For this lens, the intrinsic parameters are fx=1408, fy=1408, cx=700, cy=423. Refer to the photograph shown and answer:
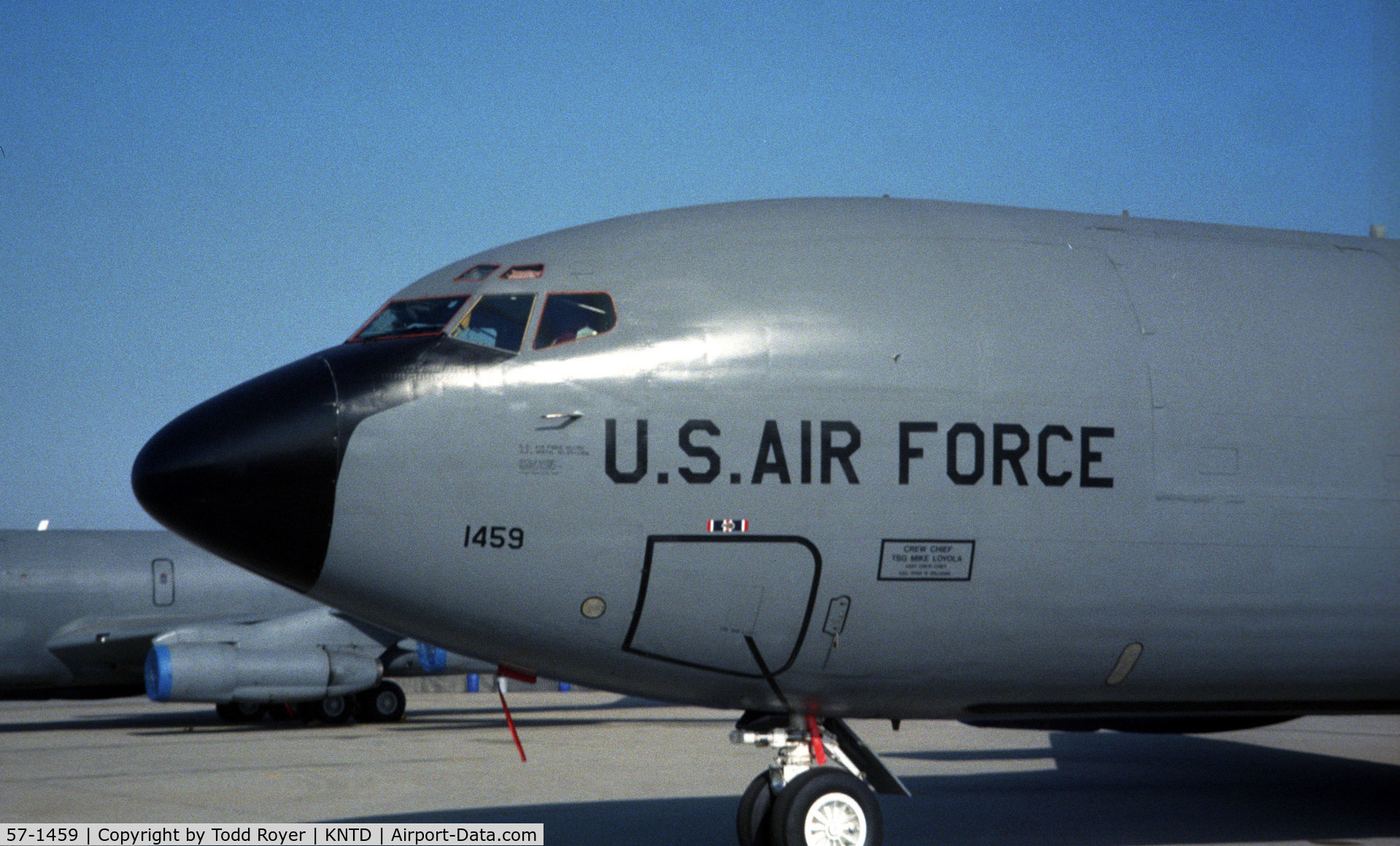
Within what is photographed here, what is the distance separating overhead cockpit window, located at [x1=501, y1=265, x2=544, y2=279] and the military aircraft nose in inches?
50.3

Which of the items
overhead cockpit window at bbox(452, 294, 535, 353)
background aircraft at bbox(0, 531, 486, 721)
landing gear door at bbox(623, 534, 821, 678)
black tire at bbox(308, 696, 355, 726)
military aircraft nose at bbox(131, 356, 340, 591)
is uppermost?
background aircraft at bbox(0, 531, 486, 721)

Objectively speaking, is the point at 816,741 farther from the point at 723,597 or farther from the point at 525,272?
the point at 525,272

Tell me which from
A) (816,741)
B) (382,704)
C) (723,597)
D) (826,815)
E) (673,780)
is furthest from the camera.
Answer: (382,704)

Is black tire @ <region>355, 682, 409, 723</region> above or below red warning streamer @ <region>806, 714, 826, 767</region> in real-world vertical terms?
above

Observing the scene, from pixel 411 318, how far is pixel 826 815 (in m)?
3.62

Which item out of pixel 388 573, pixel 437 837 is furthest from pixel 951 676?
pixel 437 837

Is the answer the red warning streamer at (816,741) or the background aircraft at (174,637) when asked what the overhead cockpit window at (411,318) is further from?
the background aircraft at (174,637)

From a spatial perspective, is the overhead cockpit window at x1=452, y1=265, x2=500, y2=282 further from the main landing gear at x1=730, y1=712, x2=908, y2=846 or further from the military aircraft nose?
the main landing gear at x1=730, y1=712, x2=908, y2=846

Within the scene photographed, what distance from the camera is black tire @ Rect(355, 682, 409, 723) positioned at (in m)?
24.8

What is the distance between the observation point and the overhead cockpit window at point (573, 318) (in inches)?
305

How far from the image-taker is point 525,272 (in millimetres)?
8094

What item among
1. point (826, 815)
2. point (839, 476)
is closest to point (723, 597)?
point (839, 476)

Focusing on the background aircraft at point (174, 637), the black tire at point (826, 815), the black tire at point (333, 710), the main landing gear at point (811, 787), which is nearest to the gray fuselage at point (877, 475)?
the main landing gear at point (811, 787)

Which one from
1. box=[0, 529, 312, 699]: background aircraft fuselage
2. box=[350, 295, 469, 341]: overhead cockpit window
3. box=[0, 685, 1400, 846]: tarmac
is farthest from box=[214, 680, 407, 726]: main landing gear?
box=[350, 295, 469, 341]: overhead cockpit window
